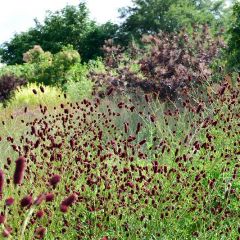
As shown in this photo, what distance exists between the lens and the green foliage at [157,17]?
32938 millimetres

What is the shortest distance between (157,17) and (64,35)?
5.60 m

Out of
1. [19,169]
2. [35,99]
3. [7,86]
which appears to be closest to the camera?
[19,169]

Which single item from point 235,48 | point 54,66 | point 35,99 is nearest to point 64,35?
point 54,66

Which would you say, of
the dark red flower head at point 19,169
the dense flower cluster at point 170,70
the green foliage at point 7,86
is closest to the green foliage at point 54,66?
the green foliage at point 7,86

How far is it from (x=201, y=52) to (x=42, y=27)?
23127 mm

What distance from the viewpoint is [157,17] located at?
3372cm

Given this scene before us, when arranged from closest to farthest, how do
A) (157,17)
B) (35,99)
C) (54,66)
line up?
1. (35,99)
2. (54,66)
3. (157,17)

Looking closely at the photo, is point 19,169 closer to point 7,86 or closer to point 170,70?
point 170,70

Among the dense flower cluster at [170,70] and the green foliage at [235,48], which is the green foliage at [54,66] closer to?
the dense flower cluster at [170,70]

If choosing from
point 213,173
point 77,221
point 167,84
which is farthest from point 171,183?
point 167,84

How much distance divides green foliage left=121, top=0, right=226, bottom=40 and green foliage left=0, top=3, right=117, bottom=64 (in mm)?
1191

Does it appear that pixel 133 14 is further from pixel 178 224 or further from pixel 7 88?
pixel 178 224

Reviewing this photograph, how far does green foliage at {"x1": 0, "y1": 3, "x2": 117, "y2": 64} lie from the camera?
33344 mm

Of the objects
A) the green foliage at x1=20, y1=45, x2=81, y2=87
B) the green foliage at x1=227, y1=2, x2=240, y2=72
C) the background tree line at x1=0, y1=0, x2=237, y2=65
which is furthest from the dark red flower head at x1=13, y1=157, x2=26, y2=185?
the background tree line at x1=0, y1=0, x2=237, y2=65
